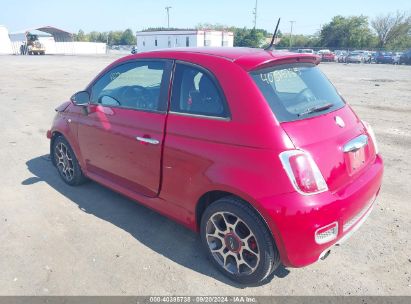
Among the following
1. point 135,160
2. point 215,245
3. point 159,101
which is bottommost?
point 215,245

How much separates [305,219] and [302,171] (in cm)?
33

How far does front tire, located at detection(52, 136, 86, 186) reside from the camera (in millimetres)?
4438

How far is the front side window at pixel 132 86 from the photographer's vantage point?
10.6 ft

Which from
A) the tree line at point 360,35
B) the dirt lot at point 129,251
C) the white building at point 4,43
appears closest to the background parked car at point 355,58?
the tree line at point 360,35

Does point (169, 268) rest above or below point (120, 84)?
below

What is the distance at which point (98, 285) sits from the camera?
9.11 feet

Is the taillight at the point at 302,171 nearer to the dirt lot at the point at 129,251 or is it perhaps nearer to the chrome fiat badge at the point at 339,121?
the chrome fiat badge at the point at 339,121

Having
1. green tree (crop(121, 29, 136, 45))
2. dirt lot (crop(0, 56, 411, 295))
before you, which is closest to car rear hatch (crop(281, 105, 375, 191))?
dirt lot (crop(0, 56, 411, 295))

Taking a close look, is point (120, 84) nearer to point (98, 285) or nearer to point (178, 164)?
point (178, 164)

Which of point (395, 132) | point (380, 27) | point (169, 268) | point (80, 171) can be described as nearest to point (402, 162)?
point (395, 132)

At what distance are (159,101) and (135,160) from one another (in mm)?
666

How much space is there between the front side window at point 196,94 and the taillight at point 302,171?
2.01ft

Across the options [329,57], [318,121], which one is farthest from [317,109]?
[329,57]

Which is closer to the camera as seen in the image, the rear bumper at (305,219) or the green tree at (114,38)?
the rear bumper at (305,219)
